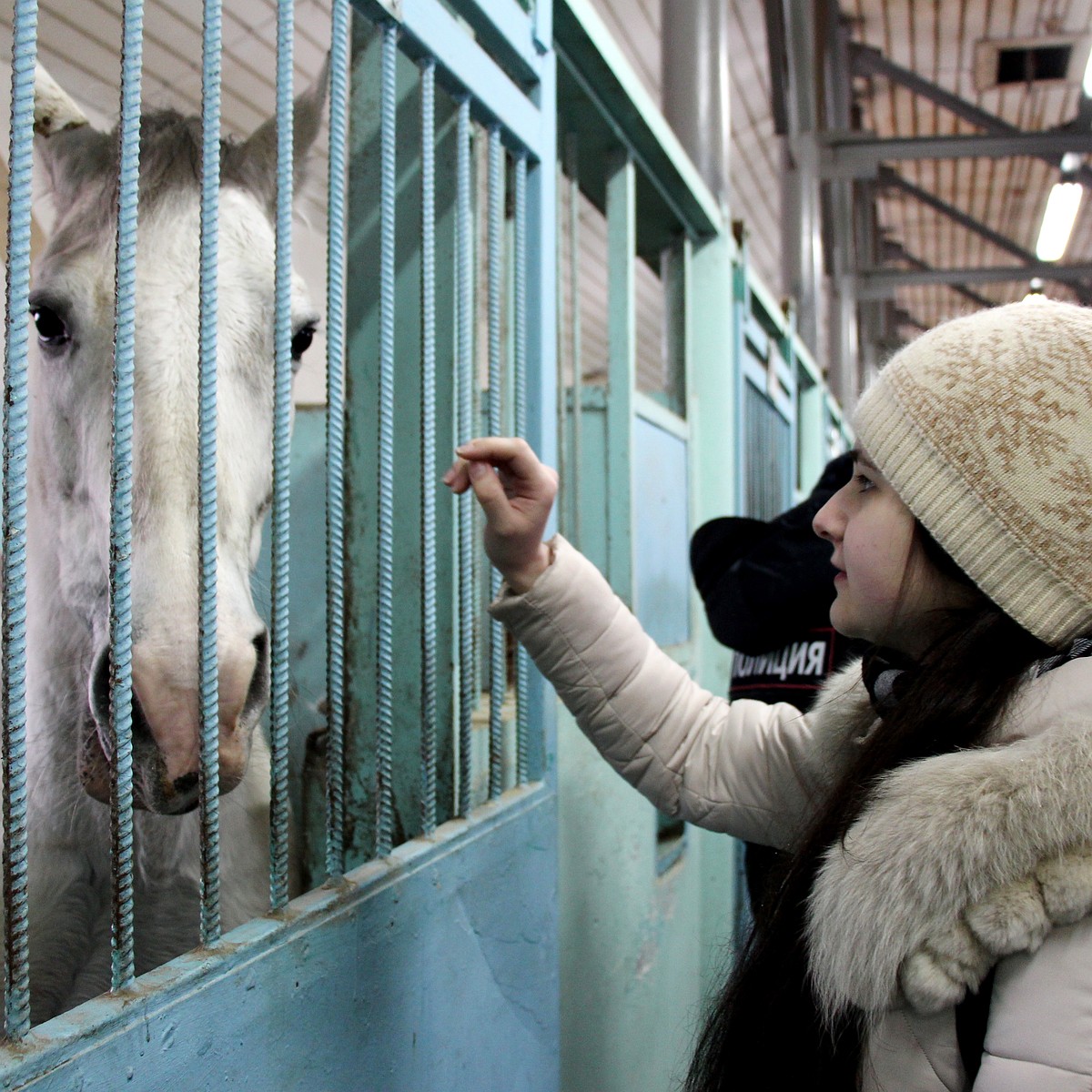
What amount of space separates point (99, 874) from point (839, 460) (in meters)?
1.06

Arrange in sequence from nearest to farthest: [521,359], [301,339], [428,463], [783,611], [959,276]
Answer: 1. [428,463]
2. [301,339]
3. [521,359]
4. [783,611]
5. [959,276]

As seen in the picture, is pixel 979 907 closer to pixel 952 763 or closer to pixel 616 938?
pixel 952 763

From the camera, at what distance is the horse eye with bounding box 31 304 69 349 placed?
1.09 metres

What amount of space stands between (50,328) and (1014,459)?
93 cm

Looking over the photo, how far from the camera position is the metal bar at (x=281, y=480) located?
88 centimetres

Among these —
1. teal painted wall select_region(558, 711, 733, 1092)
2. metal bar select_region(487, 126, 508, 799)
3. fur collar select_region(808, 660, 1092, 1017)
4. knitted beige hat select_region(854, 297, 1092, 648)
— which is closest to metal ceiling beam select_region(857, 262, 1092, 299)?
teal painted wall select_region(558, 711, 733, 1092)

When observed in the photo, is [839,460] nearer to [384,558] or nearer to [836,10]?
[384,558]

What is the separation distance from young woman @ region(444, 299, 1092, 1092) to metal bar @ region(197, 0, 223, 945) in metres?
0.32

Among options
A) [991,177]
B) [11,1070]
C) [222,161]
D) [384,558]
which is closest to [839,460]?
[384,558]

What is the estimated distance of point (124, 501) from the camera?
2.40ft

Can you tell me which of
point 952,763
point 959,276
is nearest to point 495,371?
point 952,763

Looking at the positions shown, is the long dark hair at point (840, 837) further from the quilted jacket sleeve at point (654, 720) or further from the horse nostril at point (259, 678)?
the horse nostril at point (259, 678)

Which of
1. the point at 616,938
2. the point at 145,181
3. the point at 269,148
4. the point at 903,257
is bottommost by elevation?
the point at 616,938

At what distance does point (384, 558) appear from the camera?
1.07m
